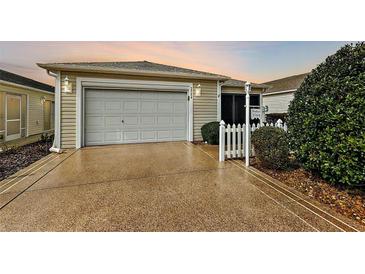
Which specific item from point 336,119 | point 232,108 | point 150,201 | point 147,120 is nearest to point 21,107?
point 147,120

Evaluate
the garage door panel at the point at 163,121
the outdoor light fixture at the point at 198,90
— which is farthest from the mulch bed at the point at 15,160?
the outdoor light fixture at the point at 198,90

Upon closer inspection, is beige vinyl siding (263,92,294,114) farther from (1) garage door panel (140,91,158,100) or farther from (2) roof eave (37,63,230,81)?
(1) garage door panel (140,91,158,100)

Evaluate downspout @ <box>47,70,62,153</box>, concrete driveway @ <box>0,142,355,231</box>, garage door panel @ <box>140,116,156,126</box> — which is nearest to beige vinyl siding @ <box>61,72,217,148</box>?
downspout @ <box>47,70,62,153</box>

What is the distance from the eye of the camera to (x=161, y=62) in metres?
10.2

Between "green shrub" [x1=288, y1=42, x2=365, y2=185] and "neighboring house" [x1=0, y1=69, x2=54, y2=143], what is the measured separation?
10542 mm

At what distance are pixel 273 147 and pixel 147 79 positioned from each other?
5723 mm

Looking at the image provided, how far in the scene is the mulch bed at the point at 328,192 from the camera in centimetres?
269

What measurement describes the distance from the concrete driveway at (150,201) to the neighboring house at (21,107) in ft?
20.0

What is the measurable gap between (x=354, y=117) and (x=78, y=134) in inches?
308

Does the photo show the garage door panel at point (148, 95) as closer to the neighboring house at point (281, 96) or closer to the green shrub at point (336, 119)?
the green shrub at point (336, 119)

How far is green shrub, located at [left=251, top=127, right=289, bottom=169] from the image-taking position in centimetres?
428

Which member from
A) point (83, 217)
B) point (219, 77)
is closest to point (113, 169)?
point (83, 217)

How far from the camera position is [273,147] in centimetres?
435
